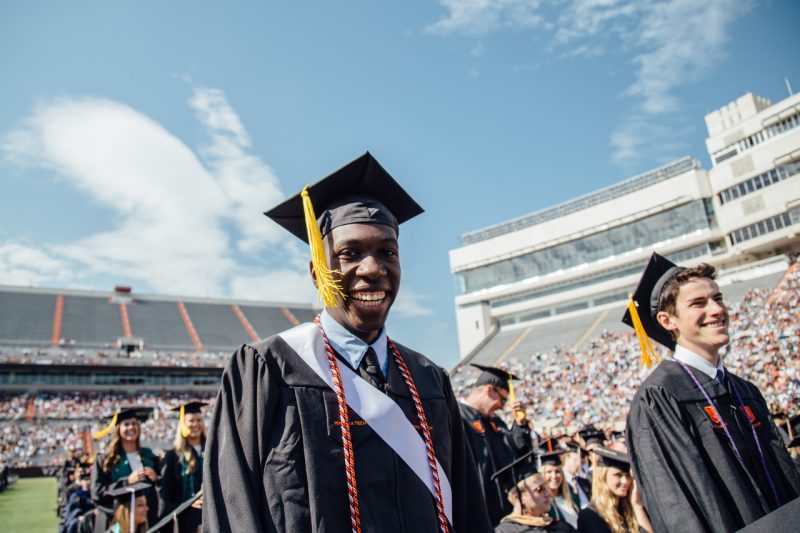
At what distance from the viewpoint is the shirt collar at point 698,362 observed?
8.87ft

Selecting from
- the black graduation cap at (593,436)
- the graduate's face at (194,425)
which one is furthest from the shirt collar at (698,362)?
the black graduation cap at (593,436)

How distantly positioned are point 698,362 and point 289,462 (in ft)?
7.13

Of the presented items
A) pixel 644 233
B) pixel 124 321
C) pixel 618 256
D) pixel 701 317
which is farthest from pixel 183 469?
pixel 124 321

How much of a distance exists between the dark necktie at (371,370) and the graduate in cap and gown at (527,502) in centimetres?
289

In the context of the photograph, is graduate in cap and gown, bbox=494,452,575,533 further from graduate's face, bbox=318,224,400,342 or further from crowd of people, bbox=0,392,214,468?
crowd of people, bbox=0,392,214,468

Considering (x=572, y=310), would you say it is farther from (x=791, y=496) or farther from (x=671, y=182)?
(x=791, y=496)

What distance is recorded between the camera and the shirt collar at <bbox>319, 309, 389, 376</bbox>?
1.87 meters

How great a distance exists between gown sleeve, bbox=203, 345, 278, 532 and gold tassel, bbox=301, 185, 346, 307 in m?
0.35

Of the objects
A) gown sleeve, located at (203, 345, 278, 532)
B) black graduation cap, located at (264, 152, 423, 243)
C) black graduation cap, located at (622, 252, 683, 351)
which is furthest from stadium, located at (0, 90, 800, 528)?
gown sleeve, located at (203, 345, 278, 532)

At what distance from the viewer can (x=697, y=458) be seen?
237cm

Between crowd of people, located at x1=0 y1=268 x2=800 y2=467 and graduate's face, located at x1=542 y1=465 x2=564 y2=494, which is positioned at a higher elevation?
crowd of people, located at x1=0 y1=268 x2=800 y2=467

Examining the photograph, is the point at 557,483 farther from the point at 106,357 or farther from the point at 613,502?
the point at 106,357

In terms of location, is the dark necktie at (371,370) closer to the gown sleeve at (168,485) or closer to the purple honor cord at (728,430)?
the purple honor cord at (728,430)

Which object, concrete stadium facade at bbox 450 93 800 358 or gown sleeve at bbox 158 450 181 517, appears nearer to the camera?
gown sleeve at bbox 158 450 181 517
